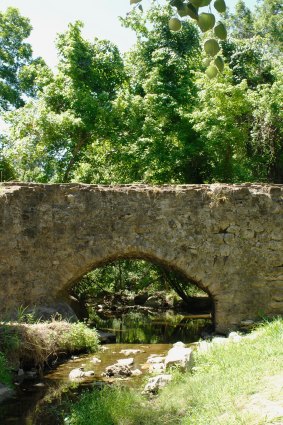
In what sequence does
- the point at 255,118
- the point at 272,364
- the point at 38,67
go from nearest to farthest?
the point at 272,364 → the point at 255,118 → the point at 38,67

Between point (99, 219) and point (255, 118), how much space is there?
8.42m

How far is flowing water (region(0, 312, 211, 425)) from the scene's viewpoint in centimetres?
586

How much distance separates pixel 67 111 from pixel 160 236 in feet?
24.3

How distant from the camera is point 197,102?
16.6 metres

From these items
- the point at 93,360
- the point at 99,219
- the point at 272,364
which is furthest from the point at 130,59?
the point at 272,364

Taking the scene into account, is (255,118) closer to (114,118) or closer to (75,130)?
(114,118)

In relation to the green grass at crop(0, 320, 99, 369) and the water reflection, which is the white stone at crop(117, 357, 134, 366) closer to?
the green grass at crop(0, 320, 99, 369)

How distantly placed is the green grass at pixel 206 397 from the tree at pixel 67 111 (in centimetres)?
1062

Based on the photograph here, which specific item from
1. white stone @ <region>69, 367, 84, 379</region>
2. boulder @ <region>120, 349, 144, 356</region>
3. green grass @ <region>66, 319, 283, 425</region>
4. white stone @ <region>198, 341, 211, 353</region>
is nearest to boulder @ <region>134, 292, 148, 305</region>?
boulder @ <region>120, 349, 144, 356</region>

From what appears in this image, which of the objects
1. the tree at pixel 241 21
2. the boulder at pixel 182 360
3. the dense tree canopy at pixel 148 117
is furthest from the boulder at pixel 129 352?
the tree at pixel 241 21

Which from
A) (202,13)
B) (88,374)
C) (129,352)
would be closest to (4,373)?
(88,374)

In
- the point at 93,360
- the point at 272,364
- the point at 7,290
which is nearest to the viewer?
the point at 272,364

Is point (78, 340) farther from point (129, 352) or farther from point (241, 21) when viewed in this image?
point (241, 21)

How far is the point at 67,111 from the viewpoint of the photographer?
15.8m
